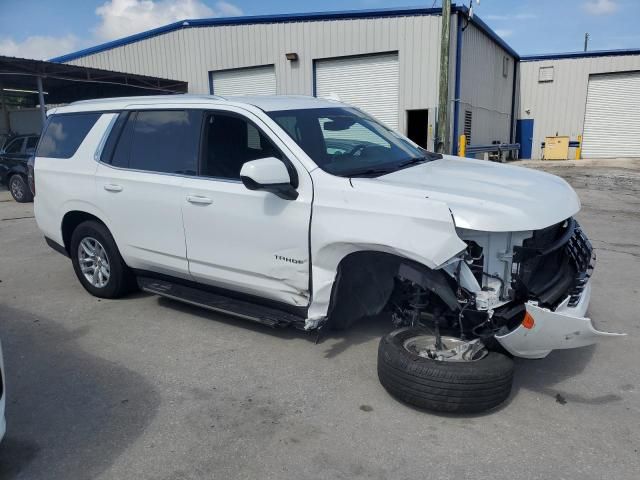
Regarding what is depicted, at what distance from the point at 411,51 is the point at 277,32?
216 inches

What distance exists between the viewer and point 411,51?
17734mm

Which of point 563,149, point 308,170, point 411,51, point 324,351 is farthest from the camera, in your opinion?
point 563,149

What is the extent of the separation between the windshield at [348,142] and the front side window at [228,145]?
26 centimetres

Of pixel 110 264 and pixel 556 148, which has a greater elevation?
pixel 556 148

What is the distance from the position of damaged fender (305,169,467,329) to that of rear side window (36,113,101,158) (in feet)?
9.28

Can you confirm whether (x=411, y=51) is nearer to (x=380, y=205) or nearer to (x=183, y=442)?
(x=380, y=205)

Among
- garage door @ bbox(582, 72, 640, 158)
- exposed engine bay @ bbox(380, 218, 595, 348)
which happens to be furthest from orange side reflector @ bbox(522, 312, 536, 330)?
garage door @ bbox(582, 72, 640, 158)

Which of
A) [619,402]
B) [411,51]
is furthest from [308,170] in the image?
[411,51]

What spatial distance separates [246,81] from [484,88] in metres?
10.3

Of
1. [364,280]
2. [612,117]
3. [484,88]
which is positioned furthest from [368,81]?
[612,117]

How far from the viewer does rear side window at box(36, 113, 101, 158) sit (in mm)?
5188

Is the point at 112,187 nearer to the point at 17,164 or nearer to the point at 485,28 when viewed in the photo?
the point at 17,164

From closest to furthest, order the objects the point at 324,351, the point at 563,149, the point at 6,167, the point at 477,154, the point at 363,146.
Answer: the point at 324,351 → the point at 363,146 → the point at 6,167 → the point at 477,154 → the point at 563,149

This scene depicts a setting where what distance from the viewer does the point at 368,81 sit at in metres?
18.9
